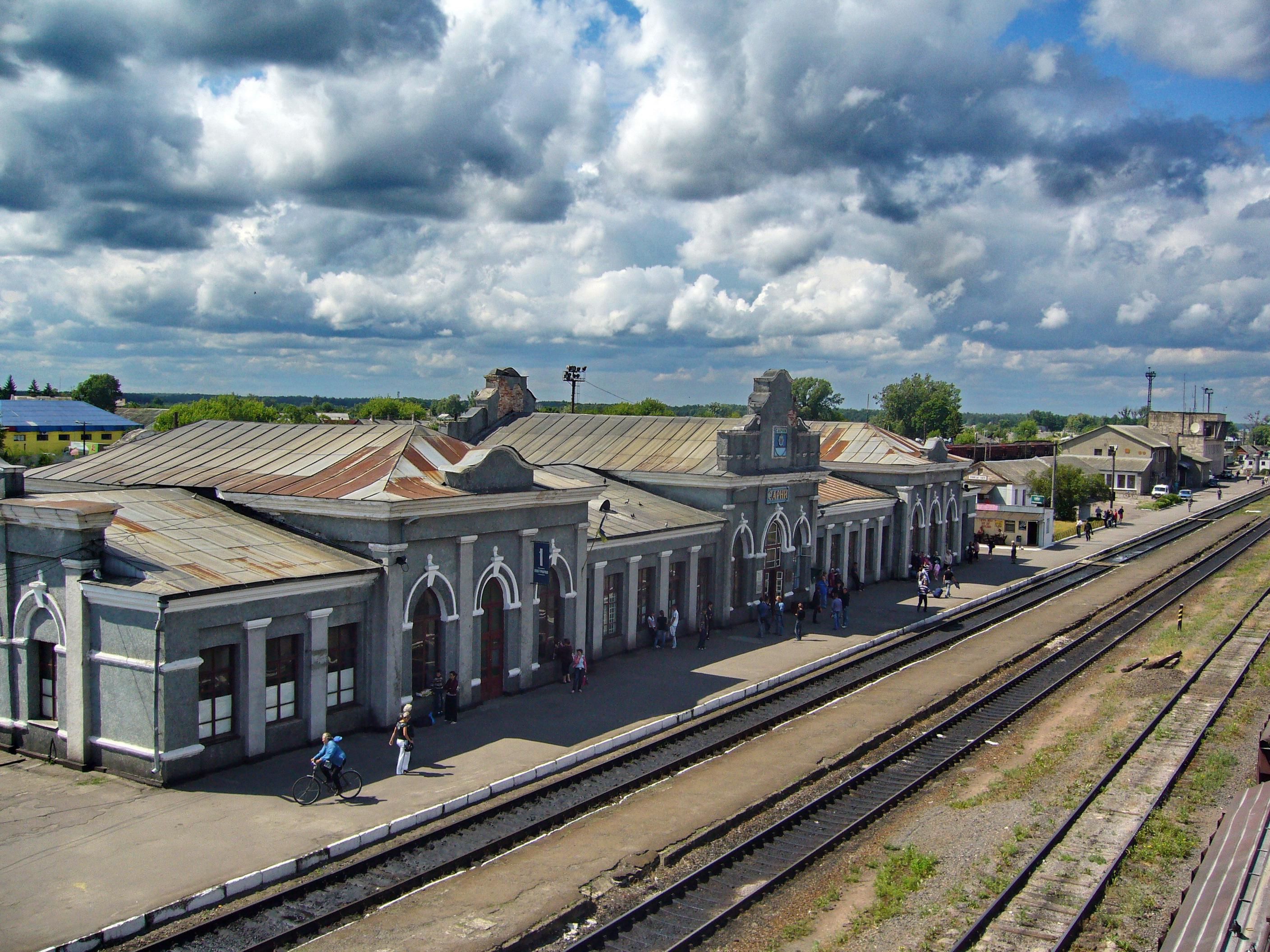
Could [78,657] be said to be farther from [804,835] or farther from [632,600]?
[632,600]

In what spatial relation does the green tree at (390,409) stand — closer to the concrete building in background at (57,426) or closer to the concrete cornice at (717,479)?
the concrete building in background at (57,426)

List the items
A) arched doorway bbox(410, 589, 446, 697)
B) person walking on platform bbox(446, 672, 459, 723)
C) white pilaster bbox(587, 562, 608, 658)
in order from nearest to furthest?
person walking on platform bbox(446, 672, 459, 723) → arched doorway bbox(410, 589, 446, 697) → white pilaster bbox(587, 562, 608, 658)

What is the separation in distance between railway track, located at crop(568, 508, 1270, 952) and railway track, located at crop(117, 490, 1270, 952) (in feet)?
10.2

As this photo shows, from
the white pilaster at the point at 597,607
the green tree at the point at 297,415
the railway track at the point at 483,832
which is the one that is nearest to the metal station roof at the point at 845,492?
the railway track at the point at 483,832

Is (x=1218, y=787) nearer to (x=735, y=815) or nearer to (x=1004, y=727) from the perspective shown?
(x=1004, y=727)

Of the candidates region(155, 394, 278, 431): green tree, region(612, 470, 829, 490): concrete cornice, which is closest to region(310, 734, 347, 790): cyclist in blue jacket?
region(612, 470, 829, 490): concrete cornice

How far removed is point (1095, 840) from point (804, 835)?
200 inches

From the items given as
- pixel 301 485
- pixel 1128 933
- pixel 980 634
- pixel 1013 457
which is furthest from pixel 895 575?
pixel 1013 457

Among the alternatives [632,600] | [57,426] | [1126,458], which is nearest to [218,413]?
[57,426]

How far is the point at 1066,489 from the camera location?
7769 centimetres

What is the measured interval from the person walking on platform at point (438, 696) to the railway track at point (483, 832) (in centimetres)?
458

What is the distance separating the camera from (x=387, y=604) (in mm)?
22328

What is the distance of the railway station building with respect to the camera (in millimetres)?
19234

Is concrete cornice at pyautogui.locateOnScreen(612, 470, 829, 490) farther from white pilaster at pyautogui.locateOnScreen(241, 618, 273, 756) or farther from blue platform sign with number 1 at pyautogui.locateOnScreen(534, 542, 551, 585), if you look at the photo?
white pilaster at pyautogui.locateOnScreen(241, 618, 273, 756)
